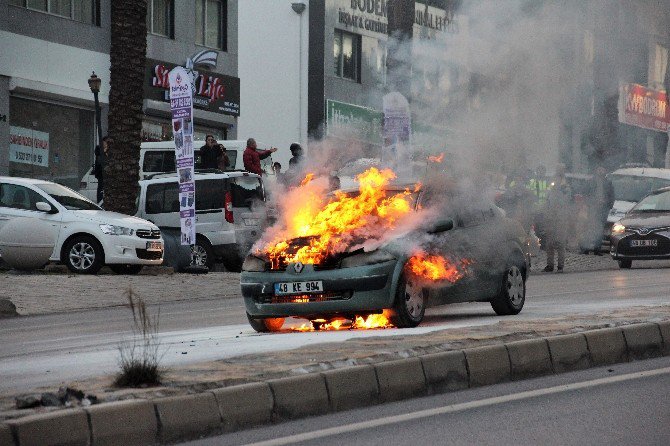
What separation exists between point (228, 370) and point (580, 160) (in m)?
23.5

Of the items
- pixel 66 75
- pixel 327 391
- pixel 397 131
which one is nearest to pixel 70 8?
pixel 66 75

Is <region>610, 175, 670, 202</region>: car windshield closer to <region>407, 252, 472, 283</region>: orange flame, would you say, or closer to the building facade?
the building facade

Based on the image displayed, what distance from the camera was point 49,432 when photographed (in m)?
7.65

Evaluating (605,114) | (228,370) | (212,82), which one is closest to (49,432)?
(228,370)

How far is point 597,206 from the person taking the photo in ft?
112

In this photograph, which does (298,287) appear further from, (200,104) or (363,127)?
(200,104)

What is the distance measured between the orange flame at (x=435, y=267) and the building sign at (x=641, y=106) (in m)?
11.8

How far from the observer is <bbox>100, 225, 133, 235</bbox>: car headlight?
24.7 meters

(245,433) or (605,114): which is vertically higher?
(605,114)

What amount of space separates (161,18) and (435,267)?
87.7 ft

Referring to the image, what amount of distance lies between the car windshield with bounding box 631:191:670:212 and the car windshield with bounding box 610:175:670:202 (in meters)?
4.93

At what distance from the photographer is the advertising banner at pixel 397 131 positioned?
60.3ft

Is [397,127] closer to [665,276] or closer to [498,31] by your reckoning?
[498,31]

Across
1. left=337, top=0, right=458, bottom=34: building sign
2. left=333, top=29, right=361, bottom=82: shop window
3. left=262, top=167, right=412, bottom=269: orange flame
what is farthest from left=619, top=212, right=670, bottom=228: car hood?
left=333, top=29, right=361, bottom=82: shop window
